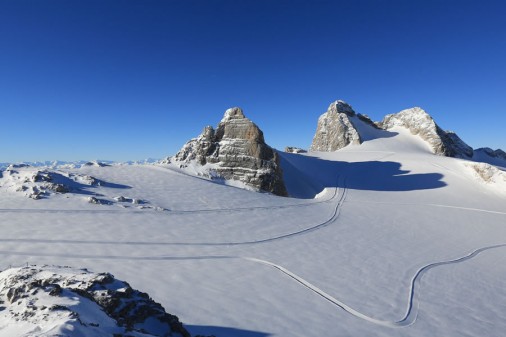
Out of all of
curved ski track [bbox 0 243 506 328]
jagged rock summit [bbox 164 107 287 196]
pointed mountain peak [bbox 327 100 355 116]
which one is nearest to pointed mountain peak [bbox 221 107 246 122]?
jagged rock summit [bbox 164 107 287 196]

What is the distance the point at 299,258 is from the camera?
48.0 ft

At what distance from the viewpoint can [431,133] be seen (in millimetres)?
65562

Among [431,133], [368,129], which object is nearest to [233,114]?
[368,129]

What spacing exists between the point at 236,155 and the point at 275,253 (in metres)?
19.1

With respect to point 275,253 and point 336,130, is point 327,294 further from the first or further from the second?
point 336,130

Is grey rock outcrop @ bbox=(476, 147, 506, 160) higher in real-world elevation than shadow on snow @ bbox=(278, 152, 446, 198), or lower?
higher

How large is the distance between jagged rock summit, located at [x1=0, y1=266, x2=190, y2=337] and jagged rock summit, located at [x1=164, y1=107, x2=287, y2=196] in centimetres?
2372

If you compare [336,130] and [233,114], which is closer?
[233,114]

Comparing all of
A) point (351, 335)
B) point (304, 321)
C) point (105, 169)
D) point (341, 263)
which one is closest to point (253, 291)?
point (304, 321)

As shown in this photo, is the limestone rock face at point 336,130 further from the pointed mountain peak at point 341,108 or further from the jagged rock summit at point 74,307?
the jagged rock summit at point 74,307

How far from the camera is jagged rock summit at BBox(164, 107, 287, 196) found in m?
31.6

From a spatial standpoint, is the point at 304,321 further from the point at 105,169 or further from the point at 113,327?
the point at 105,169

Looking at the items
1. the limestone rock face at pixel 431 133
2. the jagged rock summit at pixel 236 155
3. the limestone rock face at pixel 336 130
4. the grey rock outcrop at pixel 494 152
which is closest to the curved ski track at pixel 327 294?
the jagged rock summit at pixel 236 155

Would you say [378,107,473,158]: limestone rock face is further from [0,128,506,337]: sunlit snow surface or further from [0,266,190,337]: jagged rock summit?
[0,266,190,337]: jagged rock summit
